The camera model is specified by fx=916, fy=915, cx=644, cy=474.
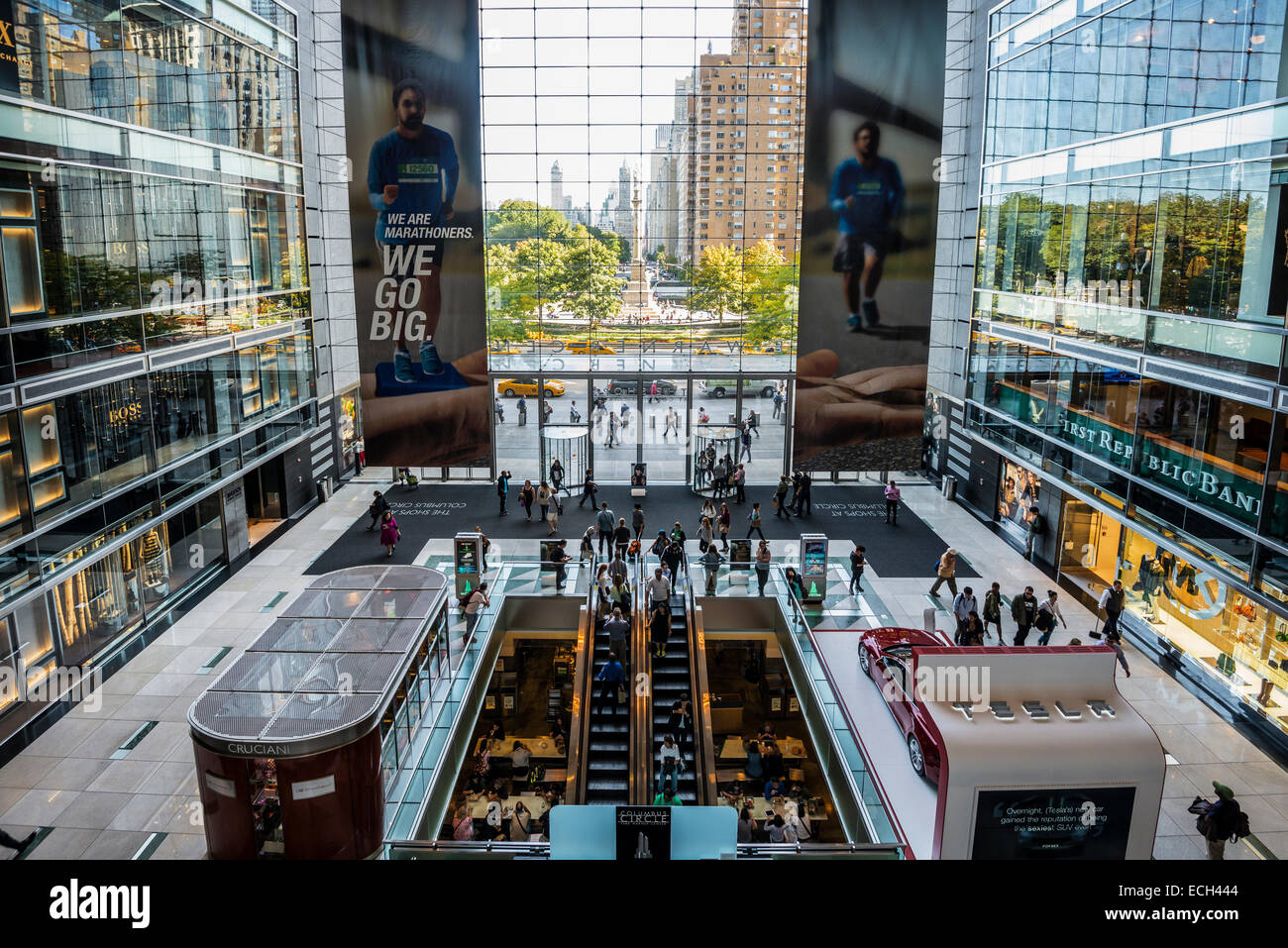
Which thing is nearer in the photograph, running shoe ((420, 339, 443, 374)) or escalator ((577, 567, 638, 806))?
escalator ((577, 567, 638, 806))

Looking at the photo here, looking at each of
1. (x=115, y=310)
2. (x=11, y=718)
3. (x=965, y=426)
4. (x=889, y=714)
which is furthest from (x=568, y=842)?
(x=965, y=426)

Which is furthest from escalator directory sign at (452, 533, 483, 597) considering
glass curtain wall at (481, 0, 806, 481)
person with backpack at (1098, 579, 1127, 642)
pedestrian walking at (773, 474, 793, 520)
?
person with backpack at (1098, 579, 1127, 642)

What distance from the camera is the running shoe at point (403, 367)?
21578mm

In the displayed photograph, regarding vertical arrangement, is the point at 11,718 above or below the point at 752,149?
below

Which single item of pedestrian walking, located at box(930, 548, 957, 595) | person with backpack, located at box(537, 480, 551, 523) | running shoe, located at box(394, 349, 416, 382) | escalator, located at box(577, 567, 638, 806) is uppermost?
running shoe, located at box(394, 349, 416, 382)

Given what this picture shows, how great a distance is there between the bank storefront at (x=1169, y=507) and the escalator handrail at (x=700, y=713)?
25.5 ft

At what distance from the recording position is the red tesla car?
11.9m

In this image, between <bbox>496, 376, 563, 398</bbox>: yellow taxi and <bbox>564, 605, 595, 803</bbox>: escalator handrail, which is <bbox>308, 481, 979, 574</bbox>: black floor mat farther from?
<bbox>496, 376, 563, 398</bbox>: yellow taxi

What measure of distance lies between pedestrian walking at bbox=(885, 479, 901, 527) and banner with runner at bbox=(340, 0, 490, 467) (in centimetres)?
1013

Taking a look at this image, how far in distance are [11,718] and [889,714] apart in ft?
41.7

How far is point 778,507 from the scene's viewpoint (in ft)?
77.0
